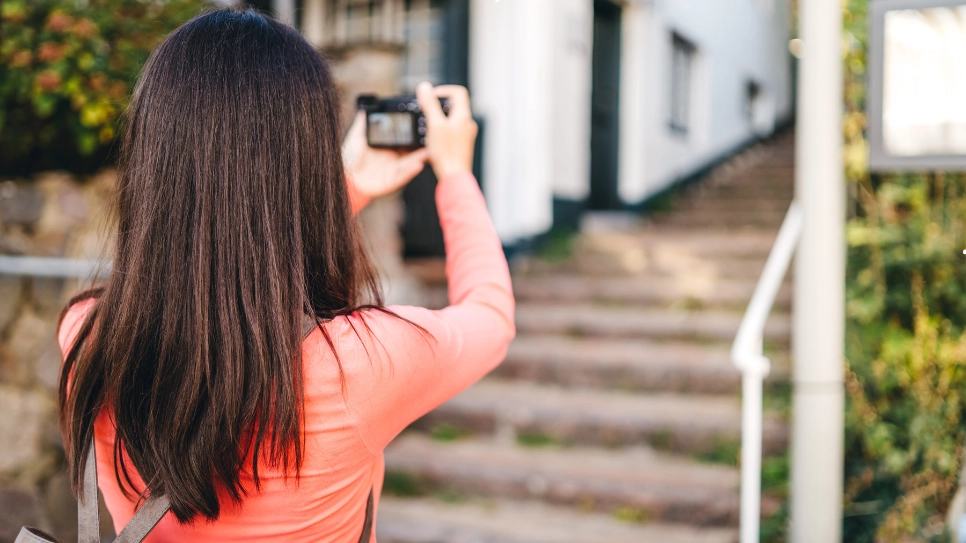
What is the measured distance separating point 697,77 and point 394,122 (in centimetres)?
833

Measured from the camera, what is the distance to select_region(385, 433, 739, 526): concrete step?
135 inches

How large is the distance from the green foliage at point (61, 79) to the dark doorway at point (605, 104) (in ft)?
14.4

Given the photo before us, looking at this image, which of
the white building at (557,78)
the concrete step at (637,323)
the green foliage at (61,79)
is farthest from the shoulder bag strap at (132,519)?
the concrete step at (637,323)

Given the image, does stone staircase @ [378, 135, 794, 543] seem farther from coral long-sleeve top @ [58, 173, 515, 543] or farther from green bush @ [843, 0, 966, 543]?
coral long-sleeve top @ [58, 173, 515, 543]

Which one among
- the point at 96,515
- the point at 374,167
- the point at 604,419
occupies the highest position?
the point at 374,167

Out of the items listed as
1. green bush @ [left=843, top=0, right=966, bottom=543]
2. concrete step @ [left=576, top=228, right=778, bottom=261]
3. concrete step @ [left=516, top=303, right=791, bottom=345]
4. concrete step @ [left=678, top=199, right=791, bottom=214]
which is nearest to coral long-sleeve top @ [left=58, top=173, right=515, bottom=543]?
green bush @ [left=843, top=0, right=966, bottom=543]

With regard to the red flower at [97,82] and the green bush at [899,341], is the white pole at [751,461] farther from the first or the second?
the red flower at [97,82]

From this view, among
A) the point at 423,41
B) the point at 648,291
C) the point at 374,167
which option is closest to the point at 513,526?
the point at 648,291

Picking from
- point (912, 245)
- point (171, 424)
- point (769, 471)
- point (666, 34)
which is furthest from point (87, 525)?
point (666, 34)

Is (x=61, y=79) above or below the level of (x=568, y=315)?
above

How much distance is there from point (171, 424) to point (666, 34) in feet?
25.5

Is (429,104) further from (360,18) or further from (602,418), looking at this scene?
(360,18)

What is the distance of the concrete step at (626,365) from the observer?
4.13 meters

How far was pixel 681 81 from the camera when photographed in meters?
8.77
